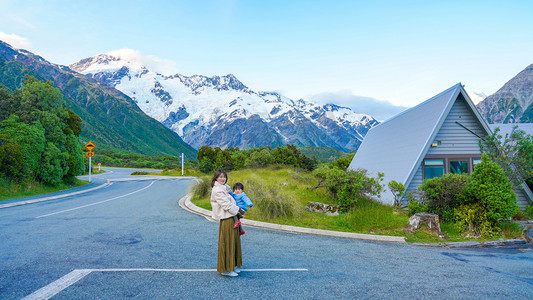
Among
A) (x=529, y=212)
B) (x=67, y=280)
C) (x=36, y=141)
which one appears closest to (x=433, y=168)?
(x=529, y=212)

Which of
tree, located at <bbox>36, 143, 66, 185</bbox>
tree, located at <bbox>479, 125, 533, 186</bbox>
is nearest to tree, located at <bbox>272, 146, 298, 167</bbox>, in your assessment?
tree, located at <bbox>36, 143, 66, 185</bbox>

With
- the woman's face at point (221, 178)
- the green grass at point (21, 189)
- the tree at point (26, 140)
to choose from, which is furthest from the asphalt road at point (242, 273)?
the tree at point (26, 140)

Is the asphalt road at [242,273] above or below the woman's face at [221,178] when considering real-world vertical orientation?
below

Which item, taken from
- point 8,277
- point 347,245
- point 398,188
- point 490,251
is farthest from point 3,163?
point 490,251

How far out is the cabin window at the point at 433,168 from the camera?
12727 millimetres

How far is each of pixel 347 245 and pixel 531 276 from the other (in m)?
3.76

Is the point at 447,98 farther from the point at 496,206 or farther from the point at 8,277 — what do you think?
the point at 8,277

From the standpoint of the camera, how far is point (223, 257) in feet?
16.6

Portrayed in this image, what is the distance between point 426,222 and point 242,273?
682 centimetres

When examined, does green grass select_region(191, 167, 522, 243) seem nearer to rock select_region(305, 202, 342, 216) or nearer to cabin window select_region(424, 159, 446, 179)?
rock select_region(305, 202, 342, 216)

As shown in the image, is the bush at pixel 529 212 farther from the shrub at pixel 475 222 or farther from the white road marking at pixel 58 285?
the white road marking at pixel 58 285

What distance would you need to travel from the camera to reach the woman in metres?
5.02

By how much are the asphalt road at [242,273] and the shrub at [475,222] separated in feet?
3.39

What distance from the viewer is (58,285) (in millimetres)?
4328
